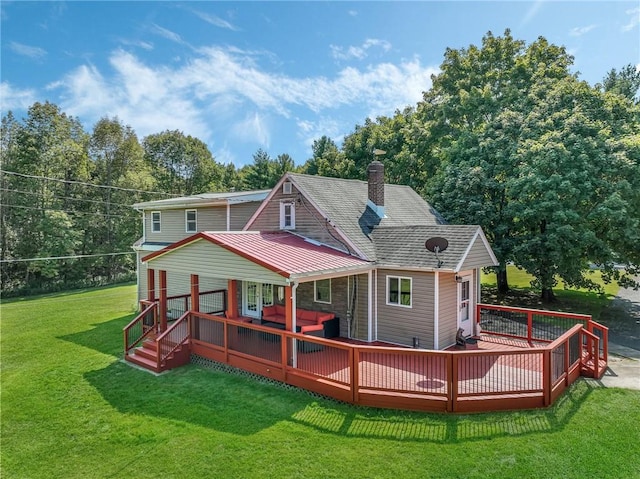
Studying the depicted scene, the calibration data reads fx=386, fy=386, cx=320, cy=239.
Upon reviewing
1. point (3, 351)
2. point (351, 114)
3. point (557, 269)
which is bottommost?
point (3, 351)

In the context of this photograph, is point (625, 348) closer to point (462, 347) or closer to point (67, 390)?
point (462, 347)

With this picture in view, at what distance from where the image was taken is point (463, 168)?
2005 centimetres

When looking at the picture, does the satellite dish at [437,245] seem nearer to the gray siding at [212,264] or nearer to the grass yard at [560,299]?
the gray siding at [212,264]

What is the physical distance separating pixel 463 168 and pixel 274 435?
17015mm

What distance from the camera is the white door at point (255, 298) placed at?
14.4m

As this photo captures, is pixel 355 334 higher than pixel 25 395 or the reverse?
higher

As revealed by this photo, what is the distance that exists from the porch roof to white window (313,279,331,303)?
3.97 ft

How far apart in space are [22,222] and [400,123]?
31.9 meters

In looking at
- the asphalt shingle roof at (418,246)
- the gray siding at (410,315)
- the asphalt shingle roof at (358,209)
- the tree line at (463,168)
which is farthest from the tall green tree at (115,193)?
the gray siding at (410,315)

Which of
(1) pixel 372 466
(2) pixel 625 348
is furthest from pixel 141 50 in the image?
(2) pixel 625 348

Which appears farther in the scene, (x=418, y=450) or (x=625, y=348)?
(x=625, y=348)

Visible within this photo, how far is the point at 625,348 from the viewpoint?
1250cm

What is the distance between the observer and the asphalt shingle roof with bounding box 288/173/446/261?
1345cm

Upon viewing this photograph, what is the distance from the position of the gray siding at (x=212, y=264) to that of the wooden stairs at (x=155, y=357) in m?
2.36
